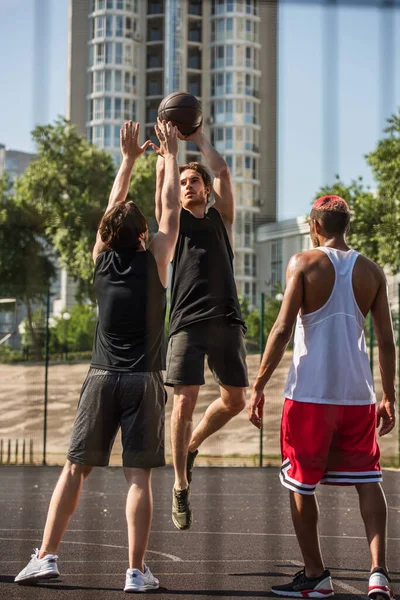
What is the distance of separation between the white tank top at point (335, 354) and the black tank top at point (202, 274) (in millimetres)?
833

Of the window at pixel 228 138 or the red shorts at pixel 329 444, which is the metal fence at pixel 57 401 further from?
the window at pixel 228 138

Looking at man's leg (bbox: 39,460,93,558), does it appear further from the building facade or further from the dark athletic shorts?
the building facade

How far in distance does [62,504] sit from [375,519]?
116 cm

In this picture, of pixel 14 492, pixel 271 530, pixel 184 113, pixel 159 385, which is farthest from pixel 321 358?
pixel 14 492

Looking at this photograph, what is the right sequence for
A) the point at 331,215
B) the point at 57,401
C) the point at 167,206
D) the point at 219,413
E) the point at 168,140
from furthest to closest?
the point at 57,401, the point at 219,413, the point at 168,140, the point at 167,206, the point at 331,215

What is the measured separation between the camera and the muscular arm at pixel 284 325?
12.4 ft

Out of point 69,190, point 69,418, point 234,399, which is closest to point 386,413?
point 234,399

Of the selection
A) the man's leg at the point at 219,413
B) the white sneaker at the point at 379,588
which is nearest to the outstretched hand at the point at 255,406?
the white sneaker at the point at 379,588

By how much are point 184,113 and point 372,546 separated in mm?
2123

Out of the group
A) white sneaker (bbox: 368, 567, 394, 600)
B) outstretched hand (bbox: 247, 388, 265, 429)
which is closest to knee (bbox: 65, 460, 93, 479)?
outstretched hand (bbox: 247, 388, 265, 429)

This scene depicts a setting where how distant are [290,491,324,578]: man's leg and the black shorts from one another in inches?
38.7

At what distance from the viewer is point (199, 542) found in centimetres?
580

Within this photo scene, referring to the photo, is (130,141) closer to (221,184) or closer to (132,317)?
(221,184)

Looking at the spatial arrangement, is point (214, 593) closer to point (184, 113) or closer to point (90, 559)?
point (90, 559)
